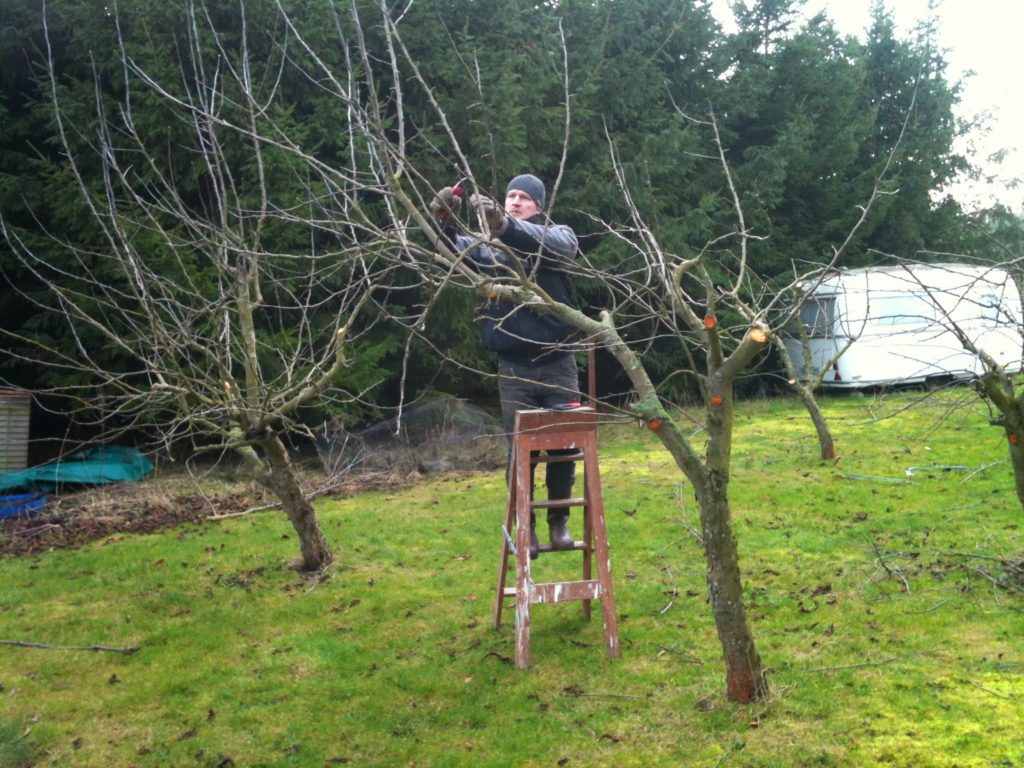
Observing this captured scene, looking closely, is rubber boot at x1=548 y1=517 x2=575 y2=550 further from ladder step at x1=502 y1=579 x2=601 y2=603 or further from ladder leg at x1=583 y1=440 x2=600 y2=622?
ladder step at x1=502 y1=579 x2=601 y2=603

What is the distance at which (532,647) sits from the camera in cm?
468

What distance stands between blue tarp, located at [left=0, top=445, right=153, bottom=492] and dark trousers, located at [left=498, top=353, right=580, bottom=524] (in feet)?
17.0

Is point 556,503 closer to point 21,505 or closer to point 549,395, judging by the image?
point 549,395

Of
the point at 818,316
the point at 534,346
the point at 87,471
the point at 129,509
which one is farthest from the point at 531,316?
the point at 818,316

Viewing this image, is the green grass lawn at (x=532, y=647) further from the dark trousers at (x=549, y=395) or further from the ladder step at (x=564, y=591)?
the dark trousers at (x=549, y=395)

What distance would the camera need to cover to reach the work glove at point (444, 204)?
3852mm

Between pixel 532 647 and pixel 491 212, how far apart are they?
202 cm

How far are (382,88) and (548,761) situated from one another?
10060mm

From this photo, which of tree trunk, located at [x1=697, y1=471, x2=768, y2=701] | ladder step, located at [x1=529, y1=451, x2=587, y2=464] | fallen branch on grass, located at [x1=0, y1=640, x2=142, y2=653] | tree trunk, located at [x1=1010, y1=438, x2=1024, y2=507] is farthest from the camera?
fallen branch on grass, located at [x1=0, y1=640, x2=142, y2=653]

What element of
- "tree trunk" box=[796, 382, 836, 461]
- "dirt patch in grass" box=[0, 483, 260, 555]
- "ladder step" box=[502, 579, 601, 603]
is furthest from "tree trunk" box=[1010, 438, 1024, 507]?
"dirt patch in grass" box=[0, 483, 260, 555]

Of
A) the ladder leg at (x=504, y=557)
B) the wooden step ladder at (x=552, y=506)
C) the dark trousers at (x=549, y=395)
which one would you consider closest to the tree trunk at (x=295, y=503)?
the dark trousers at (x=549, y=395)

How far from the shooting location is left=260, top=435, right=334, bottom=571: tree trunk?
584cm

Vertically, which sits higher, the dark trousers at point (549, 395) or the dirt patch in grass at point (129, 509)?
the dark trousers at point (549, 395)

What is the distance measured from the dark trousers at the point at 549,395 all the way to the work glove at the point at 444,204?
1.10 metres
